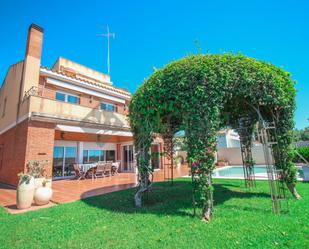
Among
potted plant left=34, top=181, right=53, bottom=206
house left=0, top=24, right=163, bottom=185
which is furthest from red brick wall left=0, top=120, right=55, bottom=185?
potted plant left=34, top=181, right=53, bottom=206

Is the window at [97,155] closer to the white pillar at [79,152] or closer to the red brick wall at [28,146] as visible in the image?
the white pillar at [79,152]

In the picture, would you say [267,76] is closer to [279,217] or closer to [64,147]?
[279,217]

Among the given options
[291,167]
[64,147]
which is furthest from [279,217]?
[64,147]

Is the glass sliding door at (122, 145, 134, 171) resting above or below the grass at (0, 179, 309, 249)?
above

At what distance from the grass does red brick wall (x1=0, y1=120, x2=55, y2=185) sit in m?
6.26

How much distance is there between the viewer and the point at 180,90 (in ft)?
23.4

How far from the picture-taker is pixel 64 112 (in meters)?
16.7

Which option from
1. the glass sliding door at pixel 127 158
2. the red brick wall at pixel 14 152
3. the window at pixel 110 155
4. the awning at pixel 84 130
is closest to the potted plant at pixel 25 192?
the red brick wall at pixel 14 152

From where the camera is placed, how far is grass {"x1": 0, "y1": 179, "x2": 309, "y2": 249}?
4.85 metres

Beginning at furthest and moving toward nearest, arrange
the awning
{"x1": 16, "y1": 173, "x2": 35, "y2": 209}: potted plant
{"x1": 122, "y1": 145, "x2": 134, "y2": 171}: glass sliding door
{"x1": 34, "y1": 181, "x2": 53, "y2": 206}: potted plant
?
{"x1": 122, "y1": 145, "x2": 134, "y2": 171}: glass sliding door → the awning → {"x1": 34, "y1": 181, "x2": 53, "y2": 206}: potted plant → {"x1": 16, "y1": 173, "x2": 35, "y2": 209}: potted plant

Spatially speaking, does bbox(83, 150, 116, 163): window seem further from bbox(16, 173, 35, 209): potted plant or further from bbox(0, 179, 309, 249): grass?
bbox(0, 179, 309, 249): grass

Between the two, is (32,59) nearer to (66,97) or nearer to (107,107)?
(66,97)

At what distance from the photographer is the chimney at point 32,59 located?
55.4 feet

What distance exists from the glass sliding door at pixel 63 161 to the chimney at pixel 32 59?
7.09 meters
